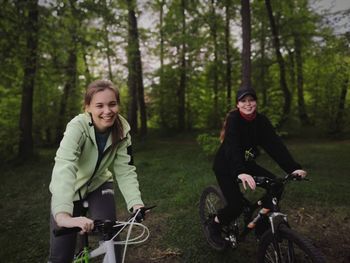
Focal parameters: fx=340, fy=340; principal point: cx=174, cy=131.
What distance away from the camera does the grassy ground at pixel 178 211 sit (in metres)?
5.07

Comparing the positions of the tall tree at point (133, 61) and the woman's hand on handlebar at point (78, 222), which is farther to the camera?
the tall tree at point (133, 61)

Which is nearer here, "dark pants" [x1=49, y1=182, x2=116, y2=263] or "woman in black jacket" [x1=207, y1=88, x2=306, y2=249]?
"dark pants" [x1=49, y1=182, x2=116, y2=263]

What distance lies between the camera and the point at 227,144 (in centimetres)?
407

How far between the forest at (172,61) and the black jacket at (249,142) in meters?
6.69

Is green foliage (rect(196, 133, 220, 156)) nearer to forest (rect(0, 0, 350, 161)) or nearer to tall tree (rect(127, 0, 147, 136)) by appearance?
forest (rect(0, 0, 350, 161))

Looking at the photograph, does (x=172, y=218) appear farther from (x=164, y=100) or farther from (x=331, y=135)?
(x=164, y=100)

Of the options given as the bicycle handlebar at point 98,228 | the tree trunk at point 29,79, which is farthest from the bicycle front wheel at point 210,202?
the tree trunk at point 29,79

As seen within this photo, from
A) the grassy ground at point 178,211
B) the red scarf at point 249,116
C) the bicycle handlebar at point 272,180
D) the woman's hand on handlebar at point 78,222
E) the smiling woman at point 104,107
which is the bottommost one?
the grassy ground at point 178,211

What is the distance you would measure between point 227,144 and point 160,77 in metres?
21.3

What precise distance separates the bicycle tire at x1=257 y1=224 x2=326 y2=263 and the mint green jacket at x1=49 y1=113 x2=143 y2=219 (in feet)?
4.93

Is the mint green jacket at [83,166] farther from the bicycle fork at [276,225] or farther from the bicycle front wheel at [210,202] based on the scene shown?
the bicycle front wheel at [210,202]

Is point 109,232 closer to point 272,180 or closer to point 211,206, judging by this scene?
point 272,180

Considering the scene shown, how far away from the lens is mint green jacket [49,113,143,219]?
7.79 ft

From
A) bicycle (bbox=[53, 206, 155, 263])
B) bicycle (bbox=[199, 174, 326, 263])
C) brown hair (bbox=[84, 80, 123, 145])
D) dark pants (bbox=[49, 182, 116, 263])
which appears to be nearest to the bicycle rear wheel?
bicycle (bbox=[199, 174, 326, 263])
